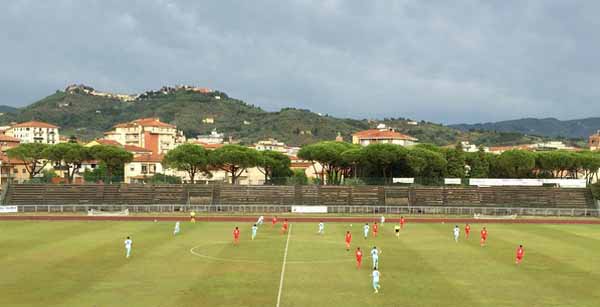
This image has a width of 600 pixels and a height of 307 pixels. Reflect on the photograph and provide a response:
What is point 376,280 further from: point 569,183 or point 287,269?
point 569,183

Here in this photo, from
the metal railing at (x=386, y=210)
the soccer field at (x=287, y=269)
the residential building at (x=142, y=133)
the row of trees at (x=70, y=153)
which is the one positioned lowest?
the soccer field at (x=287, y=269)

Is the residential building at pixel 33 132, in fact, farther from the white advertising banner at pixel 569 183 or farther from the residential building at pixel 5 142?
the white advertising banner at pixel 569 183

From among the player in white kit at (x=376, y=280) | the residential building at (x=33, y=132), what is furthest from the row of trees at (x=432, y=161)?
the residential building at (x=33, y=132)

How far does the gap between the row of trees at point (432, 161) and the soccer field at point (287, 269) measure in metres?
45.0

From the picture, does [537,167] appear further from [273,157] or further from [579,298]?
[579,298]

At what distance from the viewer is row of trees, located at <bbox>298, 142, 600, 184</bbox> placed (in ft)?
326

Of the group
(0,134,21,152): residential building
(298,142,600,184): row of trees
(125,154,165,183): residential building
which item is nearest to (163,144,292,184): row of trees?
(298,142,600,184): row of trees

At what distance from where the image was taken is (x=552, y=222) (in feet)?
220

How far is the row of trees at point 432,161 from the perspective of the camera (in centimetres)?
9925

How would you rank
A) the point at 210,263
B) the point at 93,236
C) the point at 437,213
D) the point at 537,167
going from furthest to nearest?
the point at 537,167, the point at 437,213, the point at 93,236, the point at 210,263

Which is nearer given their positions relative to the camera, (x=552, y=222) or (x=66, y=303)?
(x=66, y=303)

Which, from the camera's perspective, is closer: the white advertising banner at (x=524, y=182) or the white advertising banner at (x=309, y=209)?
the white advertising banner at (x=309, y=209)

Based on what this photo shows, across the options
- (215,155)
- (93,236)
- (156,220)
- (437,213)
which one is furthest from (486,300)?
(215,155)

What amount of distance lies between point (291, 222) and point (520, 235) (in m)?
22.9
